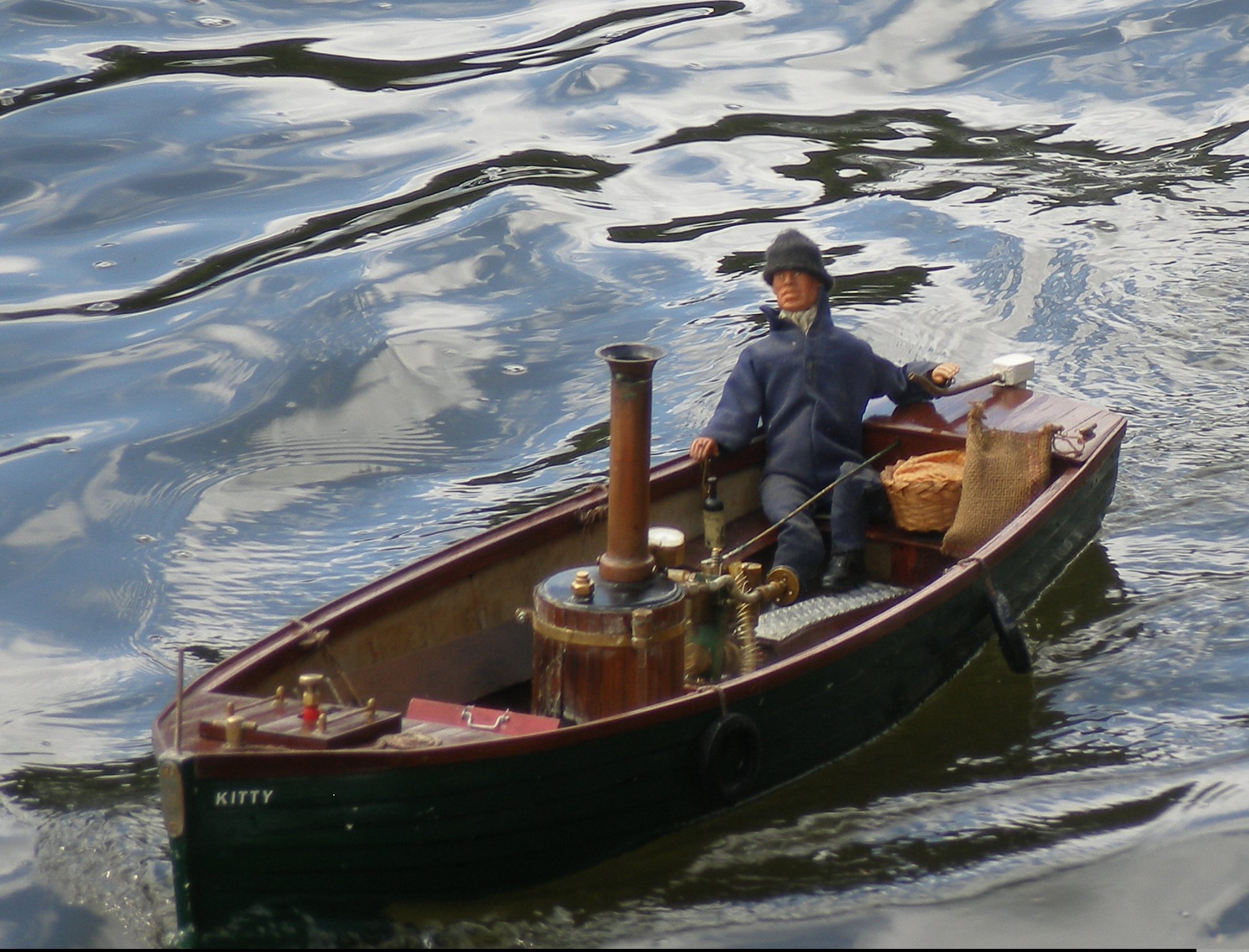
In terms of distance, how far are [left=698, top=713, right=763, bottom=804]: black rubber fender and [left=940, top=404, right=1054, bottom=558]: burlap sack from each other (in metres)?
2.18

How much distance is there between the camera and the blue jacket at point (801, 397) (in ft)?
24.2

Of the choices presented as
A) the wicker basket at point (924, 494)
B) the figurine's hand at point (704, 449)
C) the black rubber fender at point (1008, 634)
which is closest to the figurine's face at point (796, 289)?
the figurine's hand at point (704, 449)

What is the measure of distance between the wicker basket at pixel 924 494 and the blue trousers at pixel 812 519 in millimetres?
136

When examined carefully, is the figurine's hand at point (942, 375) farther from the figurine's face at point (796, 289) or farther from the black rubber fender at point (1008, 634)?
the black rubber fender at point (1008, 634)

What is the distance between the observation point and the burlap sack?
7.38m

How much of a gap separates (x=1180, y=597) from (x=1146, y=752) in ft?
5.98

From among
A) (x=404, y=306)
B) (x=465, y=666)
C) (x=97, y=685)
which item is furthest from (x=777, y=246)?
(x=404, y=306)

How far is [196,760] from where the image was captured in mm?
4512

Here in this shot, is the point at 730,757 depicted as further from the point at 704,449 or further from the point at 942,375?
the point at 942,375

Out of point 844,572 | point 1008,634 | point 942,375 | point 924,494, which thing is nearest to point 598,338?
point 942,375

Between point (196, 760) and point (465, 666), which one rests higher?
point (196, 760)

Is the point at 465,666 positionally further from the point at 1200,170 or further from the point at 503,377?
the point at 1200,170

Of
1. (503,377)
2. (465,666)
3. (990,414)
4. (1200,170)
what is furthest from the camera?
(1200,170)

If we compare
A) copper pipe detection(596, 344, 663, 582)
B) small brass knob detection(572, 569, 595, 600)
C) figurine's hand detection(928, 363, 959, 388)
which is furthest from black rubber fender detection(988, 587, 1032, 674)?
small brass knob detection(572, 569, 595, 600)
